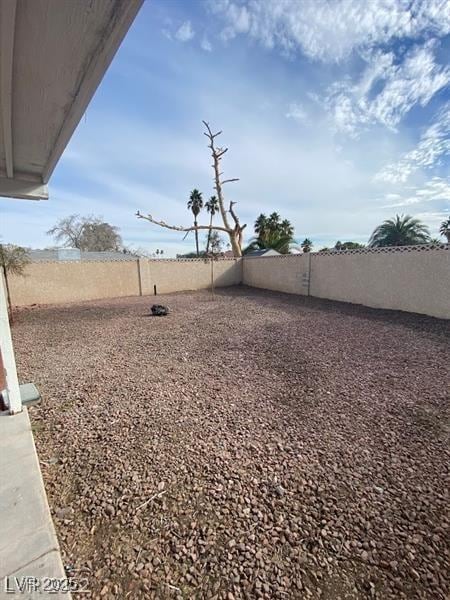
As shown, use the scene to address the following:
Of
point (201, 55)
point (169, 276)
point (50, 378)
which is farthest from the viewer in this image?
point (169, 276)

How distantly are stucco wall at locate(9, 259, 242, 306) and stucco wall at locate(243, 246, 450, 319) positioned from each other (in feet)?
13.9

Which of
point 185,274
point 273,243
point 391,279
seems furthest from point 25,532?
point 273,243

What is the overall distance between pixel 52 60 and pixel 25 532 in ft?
8.27

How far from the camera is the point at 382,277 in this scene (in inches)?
287

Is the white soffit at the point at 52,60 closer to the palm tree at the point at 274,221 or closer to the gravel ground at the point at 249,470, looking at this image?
the gravel ground at the point at 249,470

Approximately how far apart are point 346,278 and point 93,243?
85.2 feet

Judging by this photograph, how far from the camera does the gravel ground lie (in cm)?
112

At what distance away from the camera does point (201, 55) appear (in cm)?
459

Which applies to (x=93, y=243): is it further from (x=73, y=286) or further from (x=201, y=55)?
(x=201, y=55)

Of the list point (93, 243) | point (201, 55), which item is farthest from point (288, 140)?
point (93, 243)

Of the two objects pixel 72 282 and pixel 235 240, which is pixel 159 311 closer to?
pixel 72 282

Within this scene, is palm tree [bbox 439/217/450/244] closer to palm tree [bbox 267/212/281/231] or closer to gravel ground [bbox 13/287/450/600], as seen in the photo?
palm tree [bbox 267/212/281/231]

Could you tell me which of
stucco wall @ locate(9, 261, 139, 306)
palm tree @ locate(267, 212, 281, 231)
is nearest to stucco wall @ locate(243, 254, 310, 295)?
stucco wall @ locate(9, 261, 139, 306)

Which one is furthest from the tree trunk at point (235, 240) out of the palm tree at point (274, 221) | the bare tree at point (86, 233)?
the bare tree at point (86, 233)
